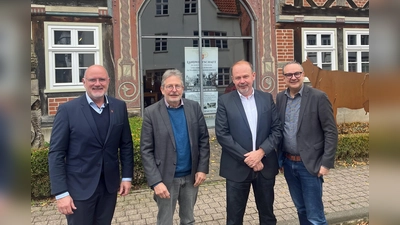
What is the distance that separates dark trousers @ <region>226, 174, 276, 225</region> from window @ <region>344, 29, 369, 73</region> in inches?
350

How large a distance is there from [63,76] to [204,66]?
4268mm

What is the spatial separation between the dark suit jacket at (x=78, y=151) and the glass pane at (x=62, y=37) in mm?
6542

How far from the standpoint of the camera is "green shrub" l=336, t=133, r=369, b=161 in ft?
22.3

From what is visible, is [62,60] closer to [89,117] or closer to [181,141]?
[89,117]

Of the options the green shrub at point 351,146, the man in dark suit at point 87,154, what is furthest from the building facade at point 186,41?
the man in dark suit at point 87,154

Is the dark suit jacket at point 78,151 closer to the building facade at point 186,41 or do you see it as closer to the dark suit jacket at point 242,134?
the dark suit jacket at point 242,134

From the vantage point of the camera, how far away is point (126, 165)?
2.92 metres

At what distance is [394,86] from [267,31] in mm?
9231

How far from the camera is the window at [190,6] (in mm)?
9688

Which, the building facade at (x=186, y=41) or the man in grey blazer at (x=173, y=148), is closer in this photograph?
the man in grey blazer at (x=173, y=148)

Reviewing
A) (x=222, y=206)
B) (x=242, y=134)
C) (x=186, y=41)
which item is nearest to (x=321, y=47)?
(x=186, y=41)

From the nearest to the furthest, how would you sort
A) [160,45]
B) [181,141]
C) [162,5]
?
[181,141], [162,5], [160,45]

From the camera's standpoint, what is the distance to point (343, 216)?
4262mm

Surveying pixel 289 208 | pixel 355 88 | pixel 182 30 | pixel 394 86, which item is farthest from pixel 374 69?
pixel 182 30
